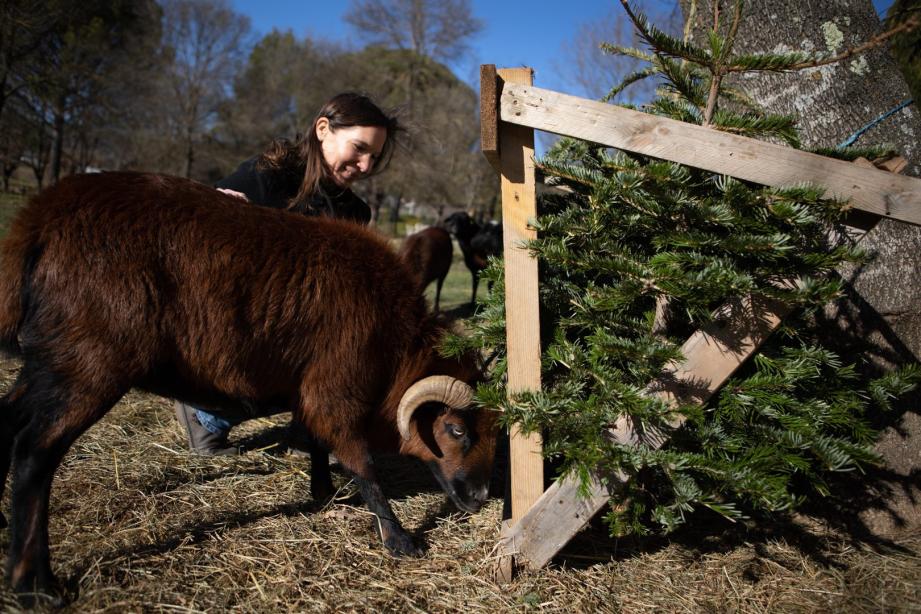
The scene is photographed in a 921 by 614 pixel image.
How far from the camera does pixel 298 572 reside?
2.77 metres

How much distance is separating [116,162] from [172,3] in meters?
12.0

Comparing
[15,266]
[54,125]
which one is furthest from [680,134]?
[54,125]

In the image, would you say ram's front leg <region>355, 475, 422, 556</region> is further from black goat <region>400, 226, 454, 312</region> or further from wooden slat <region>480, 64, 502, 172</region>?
black goat <region>400, 226, 454, 312</region>

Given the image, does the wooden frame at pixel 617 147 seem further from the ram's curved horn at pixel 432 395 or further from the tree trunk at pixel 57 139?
the tree trunk at pixel 57 139

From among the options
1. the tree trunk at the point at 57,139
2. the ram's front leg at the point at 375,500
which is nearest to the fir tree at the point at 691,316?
the ram's front leg at the point at 375,500

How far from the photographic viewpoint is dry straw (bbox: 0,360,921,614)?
2596 mm

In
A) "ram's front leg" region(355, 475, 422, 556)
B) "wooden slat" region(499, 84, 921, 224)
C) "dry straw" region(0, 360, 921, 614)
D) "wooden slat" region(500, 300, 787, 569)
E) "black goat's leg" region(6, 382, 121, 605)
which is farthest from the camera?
"ram's front leg" region(355, 475, 422, 556)

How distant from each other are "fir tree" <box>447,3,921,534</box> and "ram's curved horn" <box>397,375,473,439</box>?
0.34m

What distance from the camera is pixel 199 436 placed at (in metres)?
4.20

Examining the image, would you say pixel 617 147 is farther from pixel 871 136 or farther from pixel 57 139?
pixel 57 139

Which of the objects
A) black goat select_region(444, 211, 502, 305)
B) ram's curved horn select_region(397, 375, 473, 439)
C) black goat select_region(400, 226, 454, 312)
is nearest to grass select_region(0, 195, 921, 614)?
ram's curved horn select_region(397, 375, 473, 439)

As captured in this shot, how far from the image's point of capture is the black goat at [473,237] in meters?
14.6

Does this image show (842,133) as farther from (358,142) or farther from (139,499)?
(139,499)

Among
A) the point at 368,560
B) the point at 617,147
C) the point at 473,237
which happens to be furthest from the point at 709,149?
the point at 473,237
